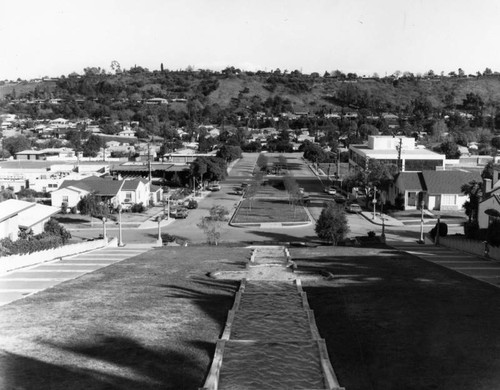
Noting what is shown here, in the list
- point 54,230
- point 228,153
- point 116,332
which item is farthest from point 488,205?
point 228,153

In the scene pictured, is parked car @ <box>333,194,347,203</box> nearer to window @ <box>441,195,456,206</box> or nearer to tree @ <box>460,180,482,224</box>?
window @ <box>441,195,456,206</box>

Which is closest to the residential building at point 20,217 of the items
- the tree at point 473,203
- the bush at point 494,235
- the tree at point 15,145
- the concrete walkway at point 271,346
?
the concrete walkway at point 271,346

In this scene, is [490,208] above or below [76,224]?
above

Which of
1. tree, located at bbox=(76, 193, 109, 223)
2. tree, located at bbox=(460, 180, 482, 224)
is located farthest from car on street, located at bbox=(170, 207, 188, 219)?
tree, located at bbox=(460, 180, 482, 224)

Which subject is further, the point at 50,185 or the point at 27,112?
the point at 27,112

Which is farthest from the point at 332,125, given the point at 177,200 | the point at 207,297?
the point at 207,297

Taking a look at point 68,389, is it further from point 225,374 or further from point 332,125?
point 332,125
